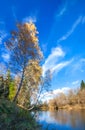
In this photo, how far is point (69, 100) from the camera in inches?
4247

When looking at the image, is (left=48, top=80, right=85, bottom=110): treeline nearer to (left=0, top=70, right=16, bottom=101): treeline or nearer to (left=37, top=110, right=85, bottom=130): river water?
(left=37, top=110, right=85, bottom=130): river water

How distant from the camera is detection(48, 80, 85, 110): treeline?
335ft

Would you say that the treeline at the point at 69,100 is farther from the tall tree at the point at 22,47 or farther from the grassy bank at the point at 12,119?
the grassy bank at the point at 12,119

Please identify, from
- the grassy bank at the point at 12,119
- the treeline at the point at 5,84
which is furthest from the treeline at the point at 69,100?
the grassy bank at the point at 12,119

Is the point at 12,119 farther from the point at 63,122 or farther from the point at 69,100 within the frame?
the point at 69,100

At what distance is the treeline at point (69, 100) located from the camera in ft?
335

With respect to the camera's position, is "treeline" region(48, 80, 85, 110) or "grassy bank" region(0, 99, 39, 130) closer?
"grassy bank" region(0, 99, 39, 130)

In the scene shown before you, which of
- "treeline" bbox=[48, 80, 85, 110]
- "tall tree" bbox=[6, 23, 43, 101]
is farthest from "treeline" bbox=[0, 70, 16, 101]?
"treeline" bbox=[48, 80, 85, 110]

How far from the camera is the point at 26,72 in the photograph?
68.1 ft

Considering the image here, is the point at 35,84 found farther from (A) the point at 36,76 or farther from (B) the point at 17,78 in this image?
(B) the point at 17,78

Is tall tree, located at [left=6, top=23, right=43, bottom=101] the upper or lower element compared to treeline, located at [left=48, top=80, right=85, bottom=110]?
lower

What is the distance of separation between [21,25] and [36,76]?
5270 mm

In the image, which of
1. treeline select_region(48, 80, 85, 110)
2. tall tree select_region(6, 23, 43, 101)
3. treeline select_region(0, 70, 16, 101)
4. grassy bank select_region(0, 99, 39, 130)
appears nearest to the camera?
grassy bank select_region(0, 99, 39, 130)

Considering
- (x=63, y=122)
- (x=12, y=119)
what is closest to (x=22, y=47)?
(x=12, y=119)
